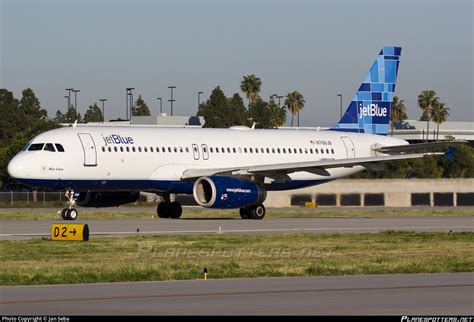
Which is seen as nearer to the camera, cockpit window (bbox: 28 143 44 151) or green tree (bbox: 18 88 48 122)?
cockpit window (bbox: 28 143 44 151)

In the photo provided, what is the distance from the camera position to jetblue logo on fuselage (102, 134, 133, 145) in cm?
4550

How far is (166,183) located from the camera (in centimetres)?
4706

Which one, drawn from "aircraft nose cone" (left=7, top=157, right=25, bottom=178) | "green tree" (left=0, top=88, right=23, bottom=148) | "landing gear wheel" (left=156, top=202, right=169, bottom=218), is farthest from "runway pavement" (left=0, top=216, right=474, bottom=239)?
"green tree" (left=0, top=88, right=23, bottom=148)

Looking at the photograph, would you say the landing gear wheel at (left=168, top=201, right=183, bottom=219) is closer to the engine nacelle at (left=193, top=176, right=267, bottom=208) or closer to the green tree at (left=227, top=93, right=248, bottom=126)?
the engine nacelle at (left=193, top=176, right=267, bottom=208)

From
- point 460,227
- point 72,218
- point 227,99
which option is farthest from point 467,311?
point 227,99

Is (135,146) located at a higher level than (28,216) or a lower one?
higher

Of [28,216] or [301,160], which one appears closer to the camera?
[28,216]

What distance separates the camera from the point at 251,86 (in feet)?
495

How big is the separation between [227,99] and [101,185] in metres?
78.0

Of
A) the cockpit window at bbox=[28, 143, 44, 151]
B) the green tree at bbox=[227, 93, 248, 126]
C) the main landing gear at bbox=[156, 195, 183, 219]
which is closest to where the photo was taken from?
the cockpit window at bbox=[28, 143, 44, 151]

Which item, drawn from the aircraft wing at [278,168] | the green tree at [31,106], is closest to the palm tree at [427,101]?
the green tree at [31,106]

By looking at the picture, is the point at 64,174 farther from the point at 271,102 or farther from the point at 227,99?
the point at 271,102

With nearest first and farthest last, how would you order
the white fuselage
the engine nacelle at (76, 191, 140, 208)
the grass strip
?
1. the grass strip
2. the white fuselage
3. the engine nacelle at (76, 191, 140, 208)

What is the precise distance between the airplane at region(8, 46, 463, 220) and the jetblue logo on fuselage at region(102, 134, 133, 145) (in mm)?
44
